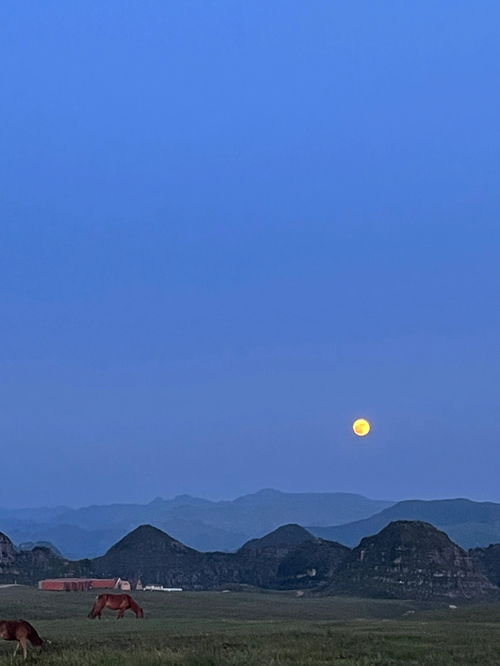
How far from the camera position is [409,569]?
12850cm

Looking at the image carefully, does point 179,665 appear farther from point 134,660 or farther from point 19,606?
point 19,606

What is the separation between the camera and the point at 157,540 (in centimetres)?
15988

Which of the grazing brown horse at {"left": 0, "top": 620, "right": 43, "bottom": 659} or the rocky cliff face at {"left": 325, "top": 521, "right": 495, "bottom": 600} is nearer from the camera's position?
the grazing brown horse at {"left": 0, "top": 620, "right": 43, "bottom": 659}

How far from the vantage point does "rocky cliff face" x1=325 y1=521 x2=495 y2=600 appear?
124312mm

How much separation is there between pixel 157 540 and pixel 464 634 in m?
119

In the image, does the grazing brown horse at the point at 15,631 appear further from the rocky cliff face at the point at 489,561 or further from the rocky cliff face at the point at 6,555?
the rocky cliff face at the point at 489,561

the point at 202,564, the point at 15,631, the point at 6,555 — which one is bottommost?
the point at 15,631

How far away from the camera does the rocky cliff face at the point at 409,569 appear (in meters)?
124

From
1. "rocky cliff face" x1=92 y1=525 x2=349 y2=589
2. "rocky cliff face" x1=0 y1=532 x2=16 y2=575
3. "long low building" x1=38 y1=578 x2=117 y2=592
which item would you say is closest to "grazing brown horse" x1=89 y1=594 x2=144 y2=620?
"long low building" x1=38 y1=578 x2=117 y2=592

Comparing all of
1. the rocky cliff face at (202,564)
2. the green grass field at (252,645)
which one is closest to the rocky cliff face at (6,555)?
the rocky cliff face at (202,564)

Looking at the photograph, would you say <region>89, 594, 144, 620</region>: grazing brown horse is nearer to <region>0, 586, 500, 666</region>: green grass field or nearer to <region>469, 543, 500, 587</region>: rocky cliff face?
<region>0, 586, 500, 666</region>: green grass field

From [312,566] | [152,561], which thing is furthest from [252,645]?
[152,561]

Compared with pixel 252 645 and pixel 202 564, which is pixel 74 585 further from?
pixel 252 645

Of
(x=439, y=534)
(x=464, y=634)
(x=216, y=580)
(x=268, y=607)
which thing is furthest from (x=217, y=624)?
(x=216, y=580)
